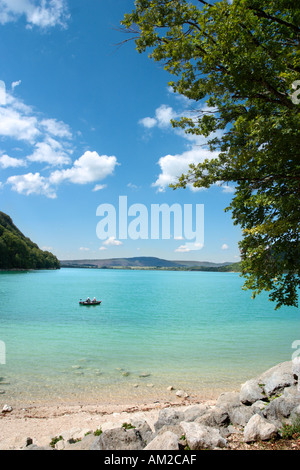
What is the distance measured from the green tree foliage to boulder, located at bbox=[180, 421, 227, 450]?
4410 mm

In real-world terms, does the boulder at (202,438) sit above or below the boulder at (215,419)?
above

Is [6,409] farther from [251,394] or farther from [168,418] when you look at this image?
[251,394]

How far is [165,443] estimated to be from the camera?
5.38 metres

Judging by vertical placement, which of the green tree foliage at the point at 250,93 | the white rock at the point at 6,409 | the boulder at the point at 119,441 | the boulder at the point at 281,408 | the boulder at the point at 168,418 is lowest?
the white rock at the point at 6,409

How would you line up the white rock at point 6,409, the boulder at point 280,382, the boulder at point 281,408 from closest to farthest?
the boulder at point 281,408, the boulder at point 280,382, the white rock at point 6,409

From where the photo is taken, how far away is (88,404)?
1181 cm

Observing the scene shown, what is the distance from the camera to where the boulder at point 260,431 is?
5715mm

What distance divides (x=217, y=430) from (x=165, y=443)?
139 centimetres

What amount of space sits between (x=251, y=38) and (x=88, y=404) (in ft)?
47.7

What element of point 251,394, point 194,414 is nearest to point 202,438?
point 194,414

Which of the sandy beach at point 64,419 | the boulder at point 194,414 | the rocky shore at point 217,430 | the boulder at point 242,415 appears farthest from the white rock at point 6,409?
the boulder at point 242,415

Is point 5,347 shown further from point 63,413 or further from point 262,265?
point 262,265

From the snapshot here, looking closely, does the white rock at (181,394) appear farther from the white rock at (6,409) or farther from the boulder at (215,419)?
the white rock at (6,409)

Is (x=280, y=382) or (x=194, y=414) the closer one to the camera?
(x=194, y=414)
